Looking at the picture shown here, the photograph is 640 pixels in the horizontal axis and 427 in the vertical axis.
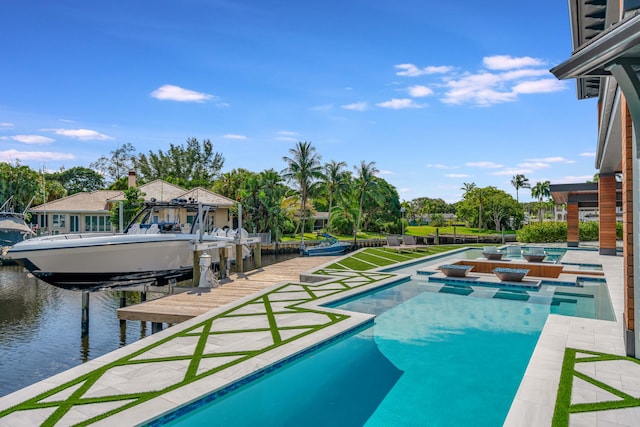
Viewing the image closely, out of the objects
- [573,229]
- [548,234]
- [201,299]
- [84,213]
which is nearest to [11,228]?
[84,213]

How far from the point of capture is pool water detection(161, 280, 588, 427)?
4.73 metres

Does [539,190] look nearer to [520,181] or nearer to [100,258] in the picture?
[520,181]

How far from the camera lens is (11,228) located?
81.4 feet

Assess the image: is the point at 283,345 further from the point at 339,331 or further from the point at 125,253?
the point at 125,253

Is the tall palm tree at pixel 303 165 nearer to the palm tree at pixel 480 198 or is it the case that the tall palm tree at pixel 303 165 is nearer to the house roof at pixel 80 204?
the house roof at pixel 80 204

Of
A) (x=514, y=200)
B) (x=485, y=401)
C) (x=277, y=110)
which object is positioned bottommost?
(x=485, y=401)

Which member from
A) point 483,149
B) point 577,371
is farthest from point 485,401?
point 483,149

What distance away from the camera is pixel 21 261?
943 centimetres

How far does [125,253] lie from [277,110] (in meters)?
15.1

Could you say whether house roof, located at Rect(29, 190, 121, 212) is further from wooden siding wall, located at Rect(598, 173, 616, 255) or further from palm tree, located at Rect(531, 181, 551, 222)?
palm tree, located at Rect(531, 181, 551, 222)

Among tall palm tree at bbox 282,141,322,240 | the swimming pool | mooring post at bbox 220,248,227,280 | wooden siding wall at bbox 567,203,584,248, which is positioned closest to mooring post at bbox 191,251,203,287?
mooring post at bbox 220,248,227,280

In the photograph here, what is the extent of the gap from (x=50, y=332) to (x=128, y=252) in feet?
11.2

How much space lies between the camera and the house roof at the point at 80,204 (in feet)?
104

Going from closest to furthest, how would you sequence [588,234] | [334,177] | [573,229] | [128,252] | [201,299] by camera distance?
[201,299]
[128,252]
[573,229]
[588,234]
[334,177]
